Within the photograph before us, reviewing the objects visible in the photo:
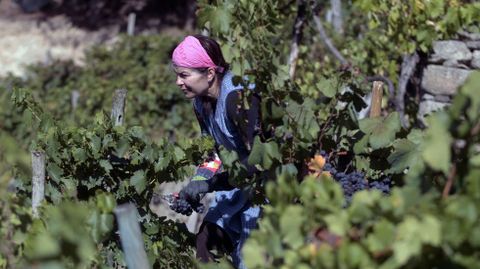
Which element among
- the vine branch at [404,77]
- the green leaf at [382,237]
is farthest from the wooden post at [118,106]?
the vine branch at [404,77]

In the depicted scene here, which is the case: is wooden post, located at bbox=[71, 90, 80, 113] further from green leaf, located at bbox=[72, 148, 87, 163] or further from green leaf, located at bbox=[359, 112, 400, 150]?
green leaf, located at bbox=[359, 112, 400, 150]

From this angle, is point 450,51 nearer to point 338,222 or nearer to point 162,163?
point 162,163

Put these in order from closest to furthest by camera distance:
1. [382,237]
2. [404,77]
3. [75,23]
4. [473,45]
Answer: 1. [382,237]
2. [473,45]
3. [404,77]
4. [75,23]

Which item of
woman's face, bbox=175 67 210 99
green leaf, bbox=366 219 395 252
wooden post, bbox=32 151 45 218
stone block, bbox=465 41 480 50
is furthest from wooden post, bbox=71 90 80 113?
green leaf, bbox=366 219 395 252

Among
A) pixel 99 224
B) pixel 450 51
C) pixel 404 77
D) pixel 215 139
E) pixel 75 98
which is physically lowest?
pixel 75 98

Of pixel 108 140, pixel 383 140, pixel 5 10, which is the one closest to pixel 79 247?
pixel 383 140

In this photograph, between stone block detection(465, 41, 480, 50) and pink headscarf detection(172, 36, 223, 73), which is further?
stone block detection(465, 41, 480, 50)

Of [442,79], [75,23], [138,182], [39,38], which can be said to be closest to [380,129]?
[138,182]

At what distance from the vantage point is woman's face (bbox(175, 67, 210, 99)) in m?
2.95

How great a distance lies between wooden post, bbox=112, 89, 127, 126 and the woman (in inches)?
23.2

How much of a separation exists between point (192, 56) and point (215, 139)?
1.29ft

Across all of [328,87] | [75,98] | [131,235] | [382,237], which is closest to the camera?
[382,237]

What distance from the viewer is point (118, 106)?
3717 mm

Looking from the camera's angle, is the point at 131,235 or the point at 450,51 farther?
the point at 450,51
